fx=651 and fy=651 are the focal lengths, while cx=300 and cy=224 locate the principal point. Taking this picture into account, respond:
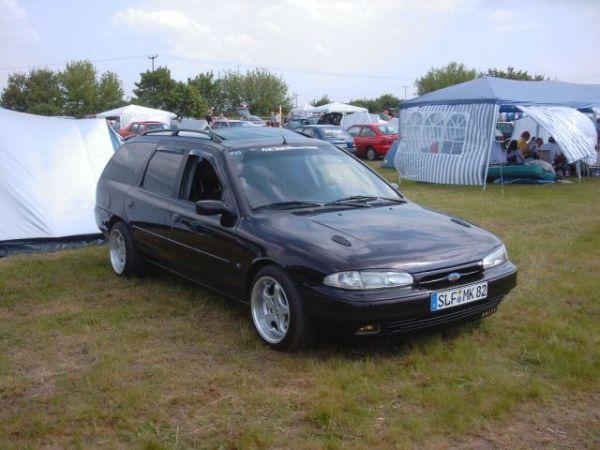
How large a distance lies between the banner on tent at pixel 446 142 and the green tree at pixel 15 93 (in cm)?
5605

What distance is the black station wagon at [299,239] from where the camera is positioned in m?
4.26

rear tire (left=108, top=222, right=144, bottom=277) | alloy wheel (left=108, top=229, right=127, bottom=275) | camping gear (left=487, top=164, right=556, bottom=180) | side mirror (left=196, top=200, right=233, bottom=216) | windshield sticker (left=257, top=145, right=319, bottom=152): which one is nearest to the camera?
side mirror (left=196, top=200, right=233, bottom=216)

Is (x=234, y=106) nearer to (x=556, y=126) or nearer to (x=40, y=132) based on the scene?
(x=556, y=126)

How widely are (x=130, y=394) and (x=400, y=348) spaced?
1.91 meters

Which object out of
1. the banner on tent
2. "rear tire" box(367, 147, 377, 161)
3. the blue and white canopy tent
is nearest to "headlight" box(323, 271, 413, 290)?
the blue and white canopy tent

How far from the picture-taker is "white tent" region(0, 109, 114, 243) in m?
8.20

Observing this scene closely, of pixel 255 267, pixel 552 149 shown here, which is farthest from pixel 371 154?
pixel 255 267

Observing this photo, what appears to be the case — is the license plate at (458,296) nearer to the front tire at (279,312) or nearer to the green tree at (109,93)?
the front tire at (279,312)

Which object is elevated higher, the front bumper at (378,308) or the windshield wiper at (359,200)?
the windshield wiper at (359,200)

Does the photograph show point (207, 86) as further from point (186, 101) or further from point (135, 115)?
point (135, 115)

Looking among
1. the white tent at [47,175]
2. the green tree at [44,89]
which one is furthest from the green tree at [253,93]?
the white tent at [47,175]

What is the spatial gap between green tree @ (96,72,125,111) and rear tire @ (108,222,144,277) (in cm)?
6262

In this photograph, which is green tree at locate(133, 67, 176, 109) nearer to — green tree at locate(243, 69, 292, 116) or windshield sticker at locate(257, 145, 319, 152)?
green tree at locate(243, 69, 292, 116)

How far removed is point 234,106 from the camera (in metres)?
75.5
